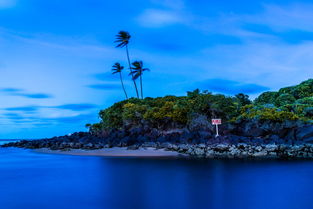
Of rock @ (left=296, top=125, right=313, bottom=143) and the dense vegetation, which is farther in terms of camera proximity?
the dense vegetation

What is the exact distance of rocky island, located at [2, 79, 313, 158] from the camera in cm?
1703

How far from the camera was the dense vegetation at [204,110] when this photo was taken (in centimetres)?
2062

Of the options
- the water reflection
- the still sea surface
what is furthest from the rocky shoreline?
the water reflection

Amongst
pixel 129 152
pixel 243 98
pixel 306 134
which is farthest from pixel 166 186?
pixel 243 98

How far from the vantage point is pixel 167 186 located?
9992 millimetres

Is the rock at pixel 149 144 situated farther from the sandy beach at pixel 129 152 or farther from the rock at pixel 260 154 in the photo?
the rock at pixel 260 154

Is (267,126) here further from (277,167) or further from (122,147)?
(122,147)

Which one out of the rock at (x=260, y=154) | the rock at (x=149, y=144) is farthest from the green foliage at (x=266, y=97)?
the rock at (x=260, y=154)

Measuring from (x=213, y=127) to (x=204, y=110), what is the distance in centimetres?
156

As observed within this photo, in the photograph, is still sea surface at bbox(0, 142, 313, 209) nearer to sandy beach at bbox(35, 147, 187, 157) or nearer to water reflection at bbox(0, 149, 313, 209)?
water reflection at bbox(0, 149, 313, 209)

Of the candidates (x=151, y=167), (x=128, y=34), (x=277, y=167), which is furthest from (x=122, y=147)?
(x=128, y=34)

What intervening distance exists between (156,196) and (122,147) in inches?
503

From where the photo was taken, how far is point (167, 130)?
2392 cm

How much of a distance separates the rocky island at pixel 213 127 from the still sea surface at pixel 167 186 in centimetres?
215
